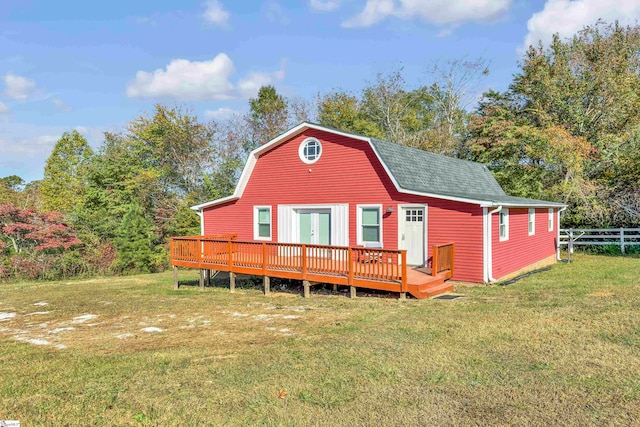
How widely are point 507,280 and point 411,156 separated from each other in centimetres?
520

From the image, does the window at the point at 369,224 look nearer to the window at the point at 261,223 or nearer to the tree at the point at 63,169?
the window at the point at 261,223

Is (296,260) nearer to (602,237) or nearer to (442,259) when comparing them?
(442,259)

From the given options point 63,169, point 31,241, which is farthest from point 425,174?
point 63,169

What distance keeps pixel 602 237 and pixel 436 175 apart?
444 inches

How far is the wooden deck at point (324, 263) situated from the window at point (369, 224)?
1765 mm

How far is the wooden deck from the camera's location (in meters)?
10.2

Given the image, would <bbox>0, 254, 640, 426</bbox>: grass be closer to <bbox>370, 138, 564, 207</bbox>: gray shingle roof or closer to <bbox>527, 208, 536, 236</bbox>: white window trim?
<bbox>370, 138, 564, 207</bbox>: gray shingle roof

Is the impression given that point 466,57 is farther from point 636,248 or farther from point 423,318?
point 423,318

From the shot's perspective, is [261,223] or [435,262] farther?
[261,223]

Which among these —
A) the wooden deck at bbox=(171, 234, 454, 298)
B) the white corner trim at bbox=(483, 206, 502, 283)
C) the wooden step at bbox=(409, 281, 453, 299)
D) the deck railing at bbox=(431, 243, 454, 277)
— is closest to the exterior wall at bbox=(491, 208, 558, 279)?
the white corner trim at bbox=(483, 206, 502, 283)

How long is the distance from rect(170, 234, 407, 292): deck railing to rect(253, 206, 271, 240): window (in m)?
2.45

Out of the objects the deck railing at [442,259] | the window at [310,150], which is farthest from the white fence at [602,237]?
the window at [310,150]

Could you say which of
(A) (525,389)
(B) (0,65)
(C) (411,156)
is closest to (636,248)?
(C) (411,156)

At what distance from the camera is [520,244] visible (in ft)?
47.7
